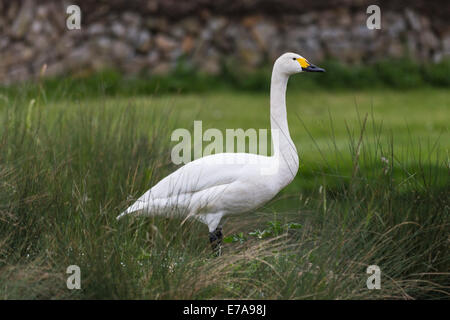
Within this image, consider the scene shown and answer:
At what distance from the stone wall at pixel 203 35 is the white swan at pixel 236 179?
758 centimetres

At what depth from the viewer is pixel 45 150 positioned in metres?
5.26

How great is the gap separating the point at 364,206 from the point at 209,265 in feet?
3.22

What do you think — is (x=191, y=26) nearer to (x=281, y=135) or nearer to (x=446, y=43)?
(x=446, y=43)

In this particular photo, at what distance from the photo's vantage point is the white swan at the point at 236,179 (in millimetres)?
5125

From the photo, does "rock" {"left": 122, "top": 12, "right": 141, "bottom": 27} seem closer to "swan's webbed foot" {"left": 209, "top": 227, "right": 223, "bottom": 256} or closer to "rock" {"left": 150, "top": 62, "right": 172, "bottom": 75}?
"rock" {"left": 150, "top": 62, "right": 172, "bottom": 75}

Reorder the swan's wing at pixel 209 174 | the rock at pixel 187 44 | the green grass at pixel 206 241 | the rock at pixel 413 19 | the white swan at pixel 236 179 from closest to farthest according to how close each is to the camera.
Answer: the green grass at pixel 206 241 < the white swan at pixel 236 179 < the swan's wing at pixel 209 174 < the rock at pixel 187 44 < the rock at pixel 413 19

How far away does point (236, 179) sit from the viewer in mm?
5211

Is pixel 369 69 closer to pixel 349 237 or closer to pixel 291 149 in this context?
pixel 291 149

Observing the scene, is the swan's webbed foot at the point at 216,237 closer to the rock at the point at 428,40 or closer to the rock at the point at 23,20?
the rock at the point at 23,20

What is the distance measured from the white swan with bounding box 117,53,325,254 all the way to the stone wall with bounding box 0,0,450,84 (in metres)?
7.58

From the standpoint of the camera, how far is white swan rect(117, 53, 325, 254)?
16.8 feet

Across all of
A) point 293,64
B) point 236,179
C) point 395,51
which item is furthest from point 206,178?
point 395,51

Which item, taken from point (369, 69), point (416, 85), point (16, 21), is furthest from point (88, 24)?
point (416, 85)

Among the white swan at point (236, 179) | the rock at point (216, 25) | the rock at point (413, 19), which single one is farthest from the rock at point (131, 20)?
the white swan at point (236, 179)
